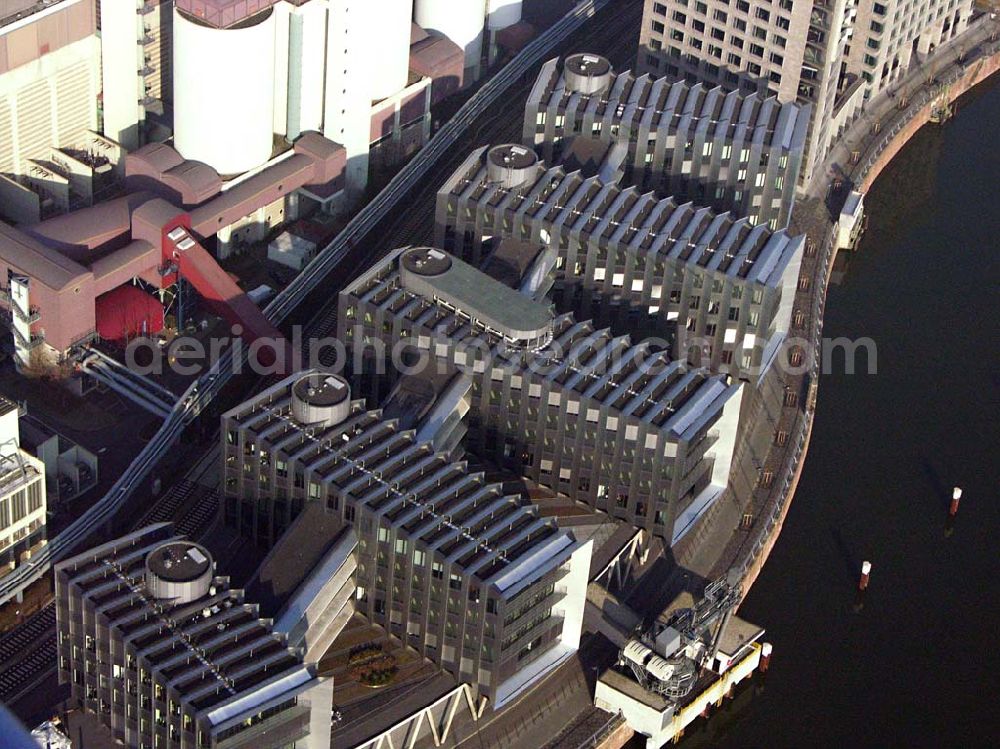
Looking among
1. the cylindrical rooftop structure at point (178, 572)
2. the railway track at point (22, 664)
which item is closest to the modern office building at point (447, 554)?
the cylindrical rooftop structure at point (178, 572)

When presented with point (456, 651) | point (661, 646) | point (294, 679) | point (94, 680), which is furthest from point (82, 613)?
point (661, 646)

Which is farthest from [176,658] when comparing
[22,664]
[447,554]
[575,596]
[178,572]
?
[575,596]

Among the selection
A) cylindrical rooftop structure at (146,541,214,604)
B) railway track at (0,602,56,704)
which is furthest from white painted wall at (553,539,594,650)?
railway track at (0,602,56,704)

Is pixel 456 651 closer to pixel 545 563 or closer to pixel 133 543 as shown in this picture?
pixel 545 563

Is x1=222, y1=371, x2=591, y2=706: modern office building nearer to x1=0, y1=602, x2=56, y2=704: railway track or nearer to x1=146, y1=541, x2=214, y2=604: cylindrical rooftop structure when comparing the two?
x1=146, y1=541, x2=214, y2=604: cylindrical rooftop structure

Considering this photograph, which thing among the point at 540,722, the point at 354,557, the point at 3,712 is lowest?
the point at 540,722

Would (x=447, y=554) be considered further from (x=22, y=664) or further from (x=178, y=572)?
(x=22, y=664)

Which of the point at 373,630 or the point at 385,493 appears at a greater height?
the point at 385,493
